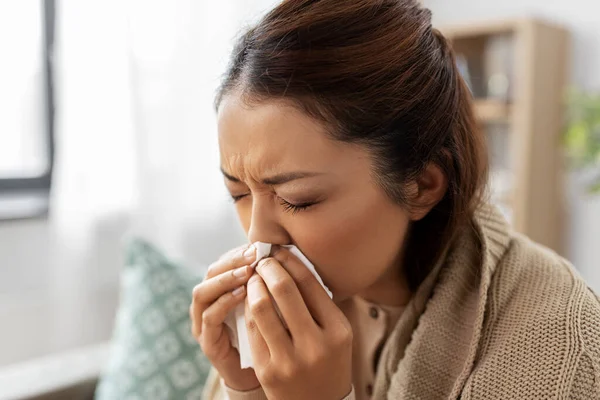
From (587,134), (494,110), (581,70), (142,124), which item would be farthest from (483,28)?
(142,124)

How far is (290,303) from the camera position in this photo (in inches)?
36.1

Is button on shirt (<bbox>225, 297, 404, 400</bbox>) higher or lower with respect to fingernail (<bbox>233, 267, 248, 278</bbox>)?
lower

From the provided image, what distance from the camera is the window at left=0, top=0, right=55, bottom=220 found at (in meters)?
2.17

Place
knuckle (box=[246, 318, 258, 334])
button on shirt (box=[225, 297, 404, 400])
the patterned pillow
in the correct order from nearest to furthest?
knuckle (box=[246, 318, 258, 334]), button on shirt (box=[225, 297, 404, 400]), the patterned pillow

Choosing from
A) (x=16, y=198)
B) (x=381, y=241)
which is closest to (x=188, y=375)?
(x=381, y=241)

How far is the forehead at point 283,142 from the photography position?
0.88 m

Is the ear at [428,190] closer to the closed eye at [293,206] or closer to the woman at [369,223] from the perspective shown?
the woman at [369,223]

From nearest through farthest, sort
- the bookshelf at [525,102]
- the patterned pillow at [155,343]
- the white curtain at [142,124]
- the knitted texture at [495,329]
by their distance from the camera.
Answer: the knitted texture at [495,329]
the patterned pillow at [155,343]
the white curtain at [142,124]
the bookshelf at [525,102]

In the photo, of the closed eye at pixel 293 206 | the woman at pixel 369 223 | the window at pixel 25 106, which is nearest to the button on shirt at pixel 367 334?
the woman at pixel 369 223

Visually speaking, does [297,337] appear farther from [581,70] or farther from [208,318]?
[581,70]

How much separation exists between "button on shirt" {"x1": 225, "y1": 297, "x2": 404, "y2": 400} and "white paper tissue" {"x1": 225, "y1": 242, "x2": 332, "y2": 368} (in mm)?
133

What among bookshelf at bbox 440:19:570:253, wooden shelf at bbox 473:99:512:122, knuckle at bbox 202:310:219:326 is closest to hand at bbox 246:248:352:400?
knuckle at bbox 202:310:219:326

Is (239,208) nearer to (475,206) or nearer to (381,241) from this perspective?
(381,241)

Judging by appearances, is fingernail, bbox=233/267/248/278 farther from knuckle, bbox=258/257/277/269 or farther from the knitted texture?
the knitted texture
